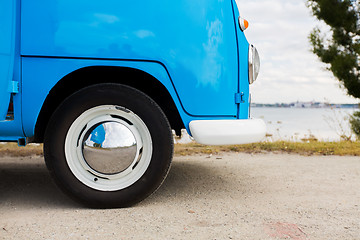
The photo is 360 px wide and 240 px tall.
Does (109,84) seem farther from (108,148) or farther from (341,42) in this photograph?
(341,42)

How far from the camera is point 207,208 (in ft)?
8.41

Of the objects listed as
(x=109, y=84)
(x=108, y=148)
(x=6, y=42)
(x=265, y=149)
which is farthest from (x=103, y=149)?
(x=265, y=149)

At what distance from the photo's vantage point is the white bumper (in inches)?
Result: 100

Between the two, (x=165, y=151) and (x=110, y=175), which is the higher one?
(x=165, y=151)

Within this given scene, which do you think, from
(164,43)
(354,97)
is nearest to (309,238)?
(164,43)

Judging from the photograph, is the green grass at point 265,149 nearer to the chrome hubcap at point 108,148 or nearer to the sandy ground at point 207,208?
the sandy ground at point 207,208

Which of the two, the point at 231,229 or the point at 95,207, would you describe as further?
the point at 95,207

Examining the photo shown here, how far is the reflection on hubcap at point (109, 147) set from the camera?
8.11 feet

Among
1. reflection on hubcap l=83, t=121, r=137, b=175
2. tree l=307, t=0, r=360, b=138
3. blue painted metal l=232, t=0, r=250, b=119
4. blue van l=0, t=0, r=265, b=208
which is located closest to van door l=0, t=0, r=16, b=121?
blue van l=0, t=0, r=265, b=208

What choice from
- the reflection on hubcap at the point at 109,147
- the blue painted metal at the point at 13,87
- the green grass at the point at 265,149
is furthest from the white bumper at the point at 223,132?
the green grass at the point at 265,149

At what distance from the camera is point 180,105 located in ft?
8.45

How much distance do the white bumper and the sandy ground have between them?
481 mm

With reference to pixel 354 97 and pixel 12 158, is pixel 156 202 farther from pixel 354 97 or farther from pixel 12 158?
pixel 354 97

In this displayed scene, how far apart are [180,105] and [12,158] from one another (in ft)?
10.1
